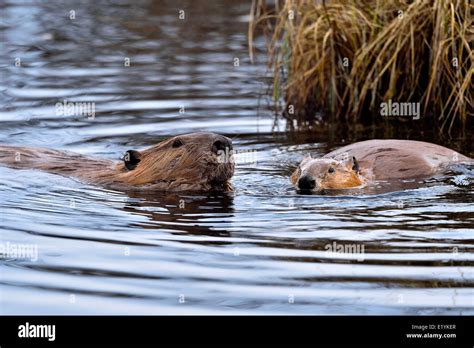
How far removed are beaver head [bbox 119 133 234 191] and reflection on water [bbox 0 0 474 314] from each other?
0.12 metres

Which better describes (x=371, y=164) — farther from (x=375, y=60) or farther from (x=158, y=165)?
(x=375, y=60)

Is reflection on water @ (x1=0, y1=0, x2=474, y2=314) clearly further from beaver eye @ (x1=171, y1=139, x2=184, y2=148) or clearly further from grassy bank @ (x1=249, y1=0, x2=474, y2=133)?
grassy bank @ (x1=249, y1=0, x2=474, y2=133)

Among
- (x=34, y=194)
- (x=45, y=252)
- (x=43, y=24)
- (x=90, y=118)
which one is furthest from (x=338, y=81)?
(x=43, y=24)

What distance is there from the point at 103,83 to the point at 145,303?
6.60 m

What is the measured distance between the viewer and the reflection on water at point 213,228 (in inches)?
182

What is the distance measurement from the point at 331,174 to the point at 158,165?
3.61ft

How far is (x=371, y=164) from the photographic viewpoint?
278 inches

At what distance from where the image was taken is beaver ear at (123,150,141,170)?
683 centimetres

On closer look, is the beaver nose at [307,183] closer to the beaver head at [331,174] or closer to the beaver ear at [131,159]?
the beaver head at [331,174]

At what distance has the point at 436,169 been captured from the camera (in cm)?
711

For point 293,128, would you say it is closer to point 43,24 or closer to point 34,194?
point 34,194

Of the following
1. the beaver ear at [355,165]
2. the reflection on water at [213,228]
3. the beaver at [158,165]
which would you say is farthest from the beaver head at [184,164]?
the beaver ear at [355,165]

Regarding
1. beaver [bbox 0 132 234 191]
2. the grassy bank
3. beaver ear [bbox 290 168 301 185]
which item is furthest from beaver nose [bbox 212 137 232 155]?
the grassy bank

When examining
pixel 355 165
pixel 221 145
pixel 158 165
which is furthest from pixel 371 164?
pixel 158 165
